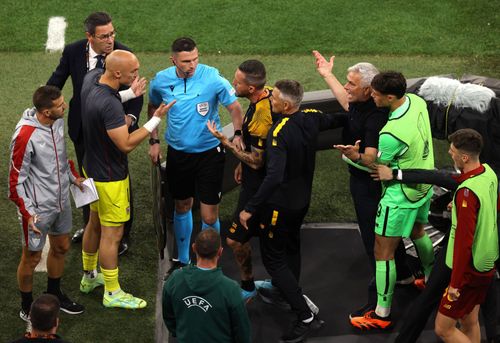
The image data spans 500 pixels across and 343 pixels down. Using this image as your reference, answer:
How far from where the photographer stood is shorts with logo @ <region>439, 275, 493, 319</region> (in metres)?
5.43

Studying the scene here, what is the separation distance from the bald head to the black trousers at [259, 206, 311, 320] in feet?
4.27

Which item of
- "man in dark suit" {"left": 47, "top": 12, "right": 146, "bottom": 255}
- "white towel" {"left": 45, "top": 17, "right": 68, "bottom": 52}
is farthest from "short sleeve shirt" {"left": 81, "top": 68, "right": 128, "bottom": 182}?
"white towel" {"left": 45, "top": 17, "right": 68, "bottom": 52}

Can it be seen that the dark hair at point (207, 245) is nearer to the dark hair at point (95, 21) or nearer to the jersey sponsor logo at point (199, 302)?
the jersey sponsor logo at point (199, 302)

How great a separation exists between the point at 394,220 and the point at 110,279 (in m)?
2.14

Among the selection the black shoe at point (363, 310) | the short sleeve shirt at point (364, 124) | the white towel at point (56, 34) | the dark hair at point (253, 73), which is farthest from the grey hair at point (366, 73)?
the white towel at point (56, 34)

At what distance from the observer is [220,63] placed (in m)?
10.9

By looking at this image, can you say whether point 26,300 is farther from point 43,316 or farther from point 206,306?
point 206,306

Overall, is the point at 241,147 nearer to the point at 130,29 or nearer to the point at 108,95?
the point at 108,95

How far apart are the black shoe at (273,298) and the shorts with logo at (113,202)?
3.90ft

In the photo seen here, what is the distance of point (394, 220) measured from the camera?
234 inches

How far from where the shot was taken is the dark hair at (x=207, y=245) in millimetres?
4668

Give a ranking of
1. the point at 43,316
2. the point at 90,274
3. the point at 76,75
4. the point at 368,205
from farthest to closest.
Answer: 1. the point at 76,75
2. the point at 90,274
3. the point at 368,205
4. the point at 43,316

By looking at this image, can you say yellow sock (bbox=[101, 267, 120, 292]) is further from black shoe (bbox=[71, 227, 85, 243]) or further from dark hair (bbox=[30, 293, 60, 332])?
dark hair (bbox=[30, 293, 60, 332])

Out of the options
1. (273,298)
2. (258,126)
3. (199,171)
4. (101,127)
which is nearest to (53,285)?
(101,127)
